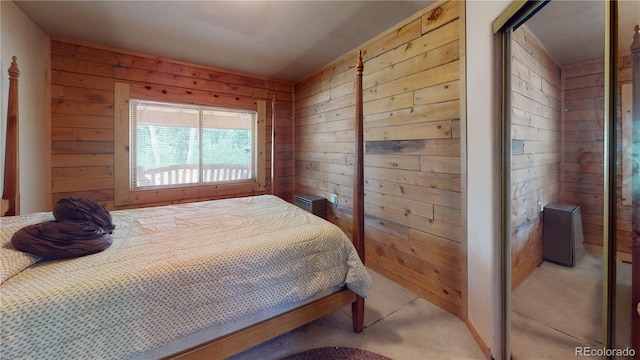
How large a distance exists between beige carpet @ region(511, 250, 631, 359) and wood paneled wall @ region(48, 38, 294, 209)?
3687 mm

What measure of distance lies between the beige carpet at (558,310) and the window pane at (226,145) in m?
3.27

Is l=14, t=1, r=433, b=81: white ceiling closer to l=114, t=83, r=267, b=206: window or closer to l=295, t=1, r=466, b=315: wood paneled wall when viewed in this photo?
l=295, t=1, r=466, b=315: wood paneled wall

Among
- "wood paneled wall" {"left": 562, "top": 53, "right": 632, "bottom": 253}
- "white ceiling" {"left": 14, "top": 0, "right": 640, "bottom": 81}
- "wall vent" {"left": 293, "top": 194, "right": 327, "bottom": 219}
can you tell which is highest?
"white ceiling" {"left": 14, "top": 0, "right": 640, "bottom": 81}

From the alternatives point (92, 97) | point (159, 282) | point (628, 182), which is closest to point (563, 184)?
point (628, 182)

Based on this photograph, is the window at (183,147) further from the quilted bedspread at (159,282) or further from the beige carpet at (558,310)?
the beige carpet at (558,310)

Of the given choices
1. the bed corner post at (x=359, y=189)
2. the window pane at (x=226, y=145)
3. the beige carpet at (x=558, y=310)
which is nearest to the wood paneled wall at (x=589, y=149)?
the beige carpet at (x=558, y=310)

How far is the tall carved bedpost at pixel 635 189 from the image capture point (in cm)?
77

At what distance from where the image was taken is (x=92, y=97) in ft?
8.78

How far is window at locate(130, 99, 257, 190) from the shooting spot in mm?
2975

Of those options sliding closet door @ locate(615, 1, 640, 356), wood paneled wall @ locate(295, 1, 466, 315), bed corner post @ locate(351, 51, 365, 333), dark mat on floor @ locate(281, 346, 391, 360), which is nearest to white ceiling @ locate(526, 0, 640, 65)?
sliding closet door @ locate(615, 1, 640, 356)

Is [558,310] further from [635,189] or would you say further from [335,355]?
[335,355]

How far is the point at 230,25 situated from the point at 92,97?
1.75 m

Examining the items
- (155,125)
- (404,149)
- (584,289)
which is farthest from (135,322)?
(155,125)

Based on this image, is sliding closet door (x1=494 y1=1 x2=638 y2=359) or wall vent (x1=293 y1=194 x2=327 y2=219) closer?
sliding closet door (x1=494 y1=1 x2=638 y2=359)
